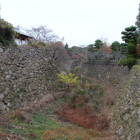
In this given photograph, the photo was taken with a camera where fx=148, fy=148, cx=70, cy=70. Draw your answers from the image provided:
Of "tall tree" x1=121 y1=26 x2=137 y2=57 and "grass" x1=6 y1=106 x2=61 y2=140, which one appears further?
"tall tree" x1=121 y1=26 x2=137 y2=57

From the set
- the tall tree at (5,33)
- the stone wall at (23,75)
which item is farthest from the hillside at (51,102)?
the tall tree at (5,33)

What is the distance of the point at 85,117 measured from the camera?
876 centimetres

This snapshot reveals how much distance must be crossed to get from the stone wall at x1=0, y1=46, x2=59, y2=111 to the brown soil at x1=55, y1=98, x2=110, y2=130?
109 inches

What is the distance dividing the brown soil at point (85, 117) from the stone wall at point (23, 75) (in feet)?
9.05

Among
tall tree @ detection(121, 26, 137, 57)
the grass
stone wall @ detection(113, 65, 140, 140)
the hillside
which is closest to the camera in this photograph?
stone wall @ detection(113, 65, 140, 140)

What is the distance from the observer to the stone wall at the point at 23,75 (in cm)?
888

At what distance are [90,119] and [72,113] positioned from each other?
1410 mm

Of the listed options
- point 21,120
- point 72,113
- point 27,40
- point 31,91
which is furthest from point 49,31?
point 21,120

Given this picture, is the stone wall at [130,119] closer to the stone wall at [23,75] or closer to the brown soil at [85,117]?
the brown soil at [85,117]

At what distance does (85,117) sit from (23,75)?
570 centimetres

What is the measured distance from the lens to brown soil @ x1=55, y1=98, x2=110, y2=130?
7.50 meters

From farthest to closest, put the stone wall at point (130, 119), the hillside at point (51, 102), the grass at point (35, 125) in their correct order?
the hillside at point (51, 102) < the grass at point (35, 125) < the stone wall at point (130, 119)

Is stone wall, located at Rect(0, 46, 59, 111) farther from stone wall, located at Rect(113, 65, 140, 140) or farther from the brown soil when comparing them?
stone wall, located at Rect(113, 65, 140, 140)

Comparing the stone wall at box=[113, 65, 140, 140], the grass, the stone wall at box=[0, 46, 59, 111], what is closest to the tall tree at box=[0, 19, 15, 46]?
the stone wall at box=[0, 46, 59, 111]
